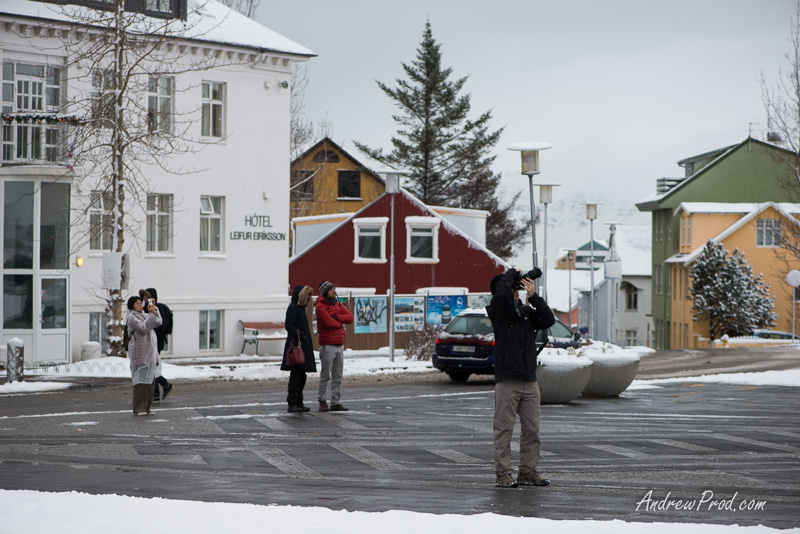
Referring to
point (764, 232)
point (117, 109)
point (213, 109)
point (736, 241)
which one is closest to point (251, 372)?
point (117, 109)

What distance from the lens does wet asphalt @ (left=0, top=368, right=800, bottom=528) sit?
877 cm

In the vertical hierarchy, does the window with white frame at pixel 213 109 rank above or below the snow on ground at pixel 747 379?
above

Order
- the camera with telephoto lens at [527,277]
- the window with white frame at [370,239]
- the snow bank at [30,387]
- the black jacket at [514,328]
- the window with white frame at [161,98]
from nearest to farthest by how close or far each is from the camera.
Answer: the black jacket at [514,328] → the camera with telephoto lens at [527,277] → the snow bank at [30,387] → the window with white frame at [161,98] → the window with white frame at [370,239]

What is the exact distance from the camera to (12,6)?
3008cm

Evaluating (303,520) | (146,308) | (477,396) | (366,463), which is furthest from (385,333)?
(303,520)

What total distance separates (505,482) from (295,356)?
741cm

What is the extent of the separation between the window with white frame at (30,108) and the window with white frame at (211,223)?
5.67 m

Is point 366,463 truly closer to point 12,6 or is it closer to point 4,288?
point 4,288

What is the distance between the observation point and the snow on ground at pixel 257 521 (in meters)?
7.07

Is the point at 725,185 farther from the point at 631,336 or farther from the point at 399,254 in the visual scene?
the point at 399,254

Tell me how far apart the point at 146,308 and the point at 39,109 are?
1471 centimetres

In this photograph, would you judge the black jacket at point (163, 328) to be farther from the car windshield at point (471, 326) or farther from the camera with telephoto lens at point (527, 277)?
the camera with telephoto lens at point (527, 277)

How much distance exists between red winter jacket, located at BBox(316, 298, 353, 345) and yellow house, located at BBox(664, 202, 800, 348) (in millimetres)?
50947

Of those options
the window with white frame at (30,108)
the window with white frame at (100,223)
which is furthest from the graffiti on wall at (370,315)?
the window with white frame at (30,108)
